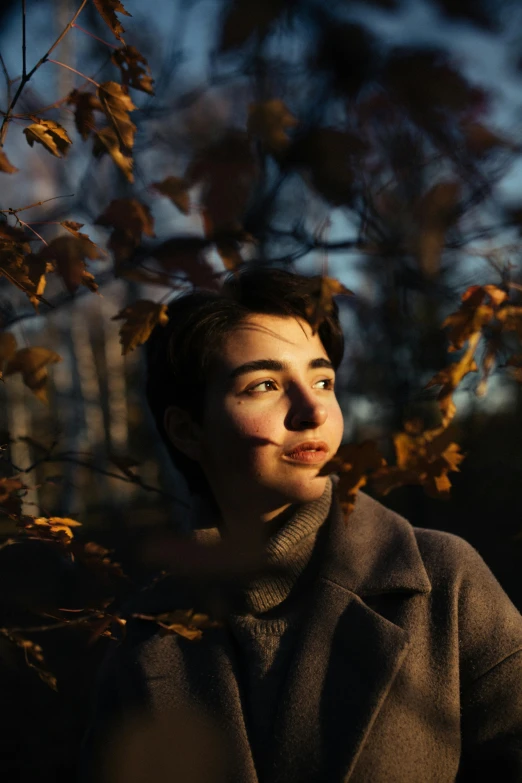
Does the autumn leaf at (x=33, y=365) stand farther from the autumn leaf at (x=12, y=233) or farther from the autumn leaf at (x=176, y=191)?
the autumn leaf at (x=176, y=191)

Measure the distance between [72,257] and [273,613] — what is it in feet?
3.22

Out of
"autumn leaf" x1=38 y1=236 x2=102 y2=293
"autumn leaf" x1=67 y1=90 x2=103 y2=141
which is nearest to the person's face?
"autumn leaf" x1=38 y1=236 x2=102 y2=293

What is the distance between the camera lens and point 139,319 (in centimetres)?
139

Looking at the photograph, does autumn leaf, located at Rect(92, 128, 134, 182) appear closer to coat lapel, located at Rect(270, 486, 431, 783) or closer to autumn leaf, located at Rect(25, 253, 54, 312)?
autumn leaf, located at Rect(25, 253, 54, 312)

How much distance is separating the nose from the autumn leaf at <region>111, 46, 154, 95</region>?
70cm

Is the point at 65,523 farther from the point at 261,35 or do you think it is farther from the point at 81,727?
the point at 81,727

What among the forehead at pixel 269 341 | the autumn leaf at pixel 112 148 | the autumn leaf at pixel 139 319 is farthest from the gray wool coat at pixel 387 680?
the autumn leaf at pixel 112 148

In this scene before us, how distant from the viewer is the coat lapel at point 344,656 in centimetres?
148

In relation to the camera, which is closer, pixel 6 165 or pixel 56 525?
pixel 6 165

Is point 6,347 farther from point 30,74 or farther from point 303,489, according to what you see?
point 303,489

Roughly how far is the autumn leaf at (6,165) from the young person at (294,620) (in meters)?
0.48

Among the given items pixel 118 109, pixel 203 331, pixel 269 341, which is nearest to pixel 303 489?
pixel 269 341

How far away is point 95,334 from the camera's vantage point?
17297mm

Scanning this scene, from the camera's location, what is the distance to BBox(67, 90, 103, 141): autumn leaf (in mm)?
1394
